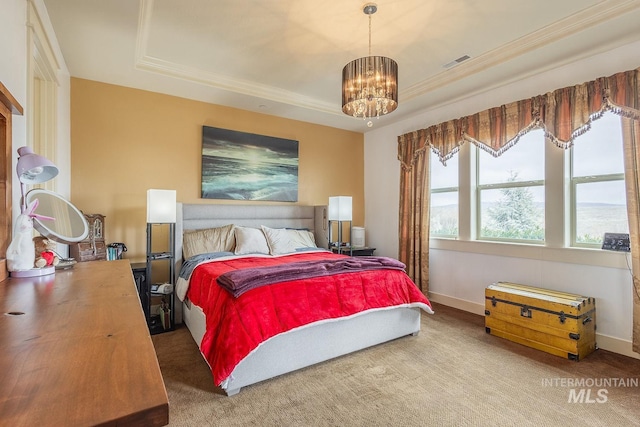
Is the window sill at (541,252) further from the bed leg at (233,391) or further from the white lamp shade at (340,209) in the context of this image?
the bed leg at (233,391)

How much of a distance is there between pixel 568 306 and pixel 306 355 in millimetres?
2295

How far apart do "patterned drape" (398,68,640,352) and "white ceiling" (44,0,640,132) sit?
0.36 m

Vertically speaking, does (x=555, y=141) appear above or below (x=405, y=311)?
above

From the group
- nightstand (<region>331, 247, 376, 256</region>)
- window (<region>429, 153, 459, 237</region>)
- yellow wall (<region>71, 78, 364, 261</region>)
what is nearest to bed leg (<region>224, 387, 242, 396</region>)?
yellow wall (<region>71, 78, 364, 261</region>)

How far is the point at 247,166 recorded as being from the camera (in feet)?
14.4

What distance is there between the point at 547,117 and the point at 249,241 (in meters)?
3.55

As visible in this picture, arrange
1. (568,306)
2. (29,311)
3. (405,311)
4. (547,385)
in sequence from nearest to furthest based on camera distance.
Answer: (29,311) < (547,385) < (568,306) < (405,311)

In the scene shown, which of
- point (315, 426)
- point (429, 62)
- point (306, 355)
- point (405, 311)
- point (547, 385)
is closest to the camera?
point (315, 426)

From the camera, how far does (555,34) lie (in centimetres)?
265

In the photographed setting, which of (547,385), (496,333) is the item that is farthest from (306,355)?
(496,333)

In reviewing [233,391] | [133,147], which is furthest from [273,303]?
[133,147]

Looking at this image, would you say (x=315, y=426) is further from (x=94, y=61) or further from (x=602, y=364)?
(x=94, y=61)

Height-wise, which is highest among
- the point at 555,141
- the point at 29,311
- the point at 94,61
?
the point at 94,61

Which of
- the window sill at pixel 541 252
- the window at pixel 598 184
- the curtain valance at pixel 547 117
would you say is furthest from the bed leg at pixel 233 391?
the curtain valance at pixel 547 117
